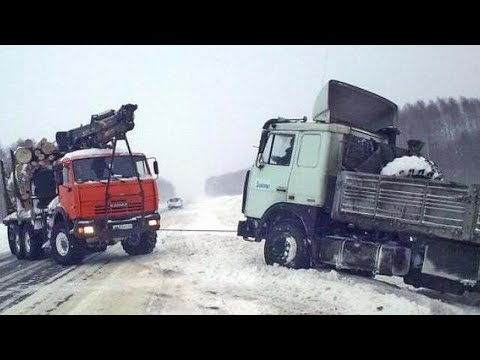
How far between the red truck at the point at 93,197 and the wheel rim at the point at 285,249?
12.2ft

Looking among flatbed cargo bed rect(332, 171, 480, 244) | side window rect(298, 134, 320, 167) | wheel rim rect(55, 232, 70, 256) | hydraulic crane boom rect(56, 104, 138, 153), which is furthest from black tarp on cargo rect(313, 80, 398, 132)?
wheel rim rect(55, 232, 70, 256)

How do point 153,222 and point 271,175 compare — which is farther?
point 153,222

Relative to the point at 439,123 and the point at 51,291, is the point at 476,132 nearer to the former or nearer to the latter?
the point at 439,123

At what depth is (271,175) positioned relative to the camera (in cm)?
935

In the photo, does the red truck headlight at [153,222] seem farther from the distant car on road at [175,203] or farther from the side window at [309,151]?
the distant car on road at [175,203]

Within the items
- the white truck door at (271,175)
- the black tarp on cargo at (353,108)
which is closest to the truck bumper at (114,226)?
the white truck door at (271,175)

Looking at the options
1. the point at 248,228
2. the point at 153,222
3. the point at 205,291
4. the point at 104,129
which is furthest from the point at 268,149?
the point at 104,129

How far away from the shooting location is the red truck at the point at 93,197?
10.5 metres

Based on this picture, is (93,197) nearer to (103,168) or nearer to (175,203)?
(103,168)

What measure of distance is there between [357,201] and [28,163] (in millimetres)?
9143

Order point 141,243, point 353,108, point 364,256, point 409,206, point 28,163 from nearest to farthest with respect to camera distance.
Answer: point 409,206 → point 364,256 → point 353,108 → point 141,243 → point 28,163

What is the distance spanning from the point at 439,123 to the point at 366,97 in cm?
880

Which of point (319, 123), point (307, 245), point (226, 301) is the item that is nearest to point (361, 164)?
point (319, 123)
